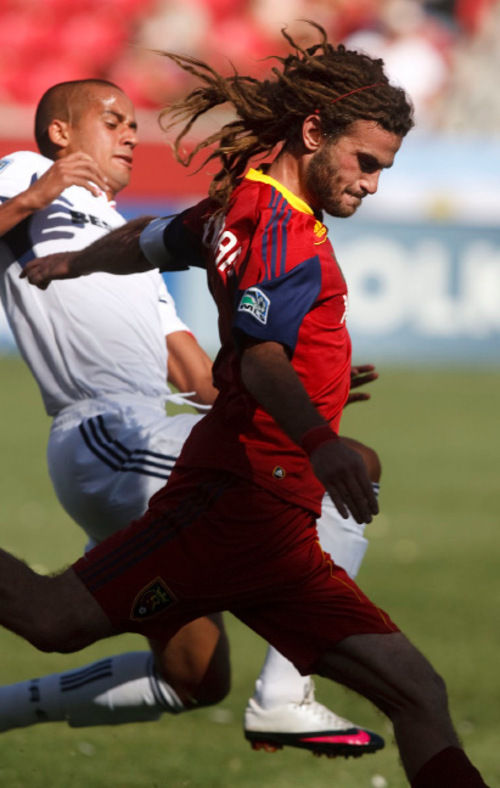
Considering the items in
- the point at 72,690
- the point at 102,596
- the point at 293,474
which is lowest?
the point at 72,690

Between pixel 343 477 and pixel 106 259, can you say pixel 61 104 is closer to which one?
pixel 106 259

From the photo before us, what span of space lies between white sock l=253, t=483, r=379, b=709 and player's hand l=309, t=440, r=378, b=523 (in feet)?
4.55

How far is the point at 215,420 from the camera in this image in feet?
11.0

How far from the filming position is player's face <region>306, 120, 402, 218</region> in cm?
329

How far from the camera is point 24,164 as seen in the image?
14.6 ft

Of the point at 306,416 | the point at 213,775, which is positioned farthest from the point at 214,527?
the point at 213,775

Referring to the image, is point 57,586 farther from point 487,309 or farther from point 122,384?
Result: point 487,309

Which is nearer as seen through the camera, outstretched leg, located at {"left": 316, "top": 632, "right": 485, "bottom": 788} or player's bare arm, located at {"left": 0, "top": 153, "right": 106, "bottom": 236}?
outstretched leg, located at {"left": 316, "top": 632, "right": 485, "bottom": 788}

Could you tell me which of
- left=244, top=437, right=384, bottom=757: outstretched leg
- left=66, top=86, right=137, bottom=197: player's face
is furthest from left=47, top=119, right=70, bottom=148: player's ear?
left=244, top=437, right=384, bottom=757: outstretched leg

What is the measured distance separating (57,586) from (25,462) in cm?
741

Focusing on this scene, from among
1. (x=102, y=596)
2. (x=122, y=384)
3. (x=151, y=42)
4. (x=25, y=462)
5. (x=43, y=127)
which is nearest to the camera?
(x=102, y=596)

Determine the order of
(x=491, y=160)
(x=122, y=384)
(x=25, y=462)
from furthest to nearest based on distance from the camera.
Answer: (x=491, y=160)
(x=25, y=462)
(x=122, y=384)

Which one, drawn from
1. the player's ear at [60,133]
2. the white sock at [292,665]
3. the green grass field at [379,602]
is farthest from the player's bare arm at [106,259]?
the green grass field at [379,602]

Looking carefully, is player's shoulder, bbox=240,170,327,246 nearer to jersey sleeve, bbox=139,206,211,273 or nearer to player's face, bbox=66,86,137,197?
jersey sleeve, bbox=139,206,211,273
